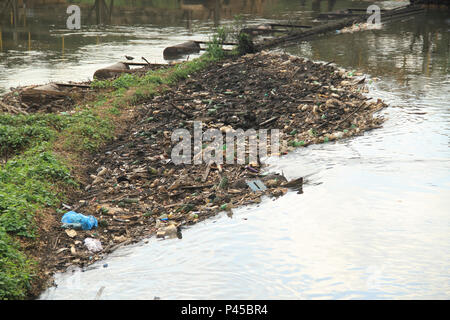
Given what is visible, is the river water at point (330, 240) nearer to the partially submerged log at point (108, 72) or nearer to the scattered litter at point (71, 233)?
the scattered litter at point (71, 233)

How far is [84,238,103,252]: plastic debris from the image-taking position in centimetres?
587

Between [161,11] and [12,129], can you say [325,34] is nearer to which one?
[161,11]

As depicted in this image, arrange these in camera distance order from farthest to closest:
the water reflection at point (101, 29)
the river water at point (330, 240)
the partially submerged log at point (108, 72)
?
the water reflection at point (101, 29) → the partially submerged log at point (108, 72) → the river water at point (330, 240)

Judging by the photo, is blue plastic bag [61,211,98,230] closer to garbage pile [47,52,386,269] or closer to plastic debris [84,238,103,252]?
garbage pile [47,52,386,269]

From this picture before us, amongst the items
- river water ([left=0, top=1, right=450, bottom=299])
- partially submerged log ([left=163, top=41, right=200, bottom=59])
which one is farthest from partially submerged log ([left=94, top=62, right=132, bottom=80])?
river water ([left=0, top=1, right=450, bottom=299])

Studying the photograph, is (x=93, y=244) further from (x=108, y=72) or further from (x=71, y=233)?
(x=108, y=72)

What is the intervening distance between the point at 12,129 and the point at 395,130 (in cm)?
658

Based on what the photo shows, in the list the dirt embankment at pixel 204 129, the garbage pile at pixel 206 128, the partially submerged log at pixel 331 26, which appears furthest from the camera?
the partially submerged log at pixel 331 26

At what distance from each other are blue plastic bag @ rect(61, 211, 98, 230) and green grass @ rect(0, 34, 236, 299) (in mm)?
341

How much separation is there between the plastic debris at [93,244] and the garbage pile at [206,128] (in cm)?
3

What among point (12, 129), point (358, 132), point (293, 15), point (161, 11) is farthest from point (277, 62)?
point (161, 11)

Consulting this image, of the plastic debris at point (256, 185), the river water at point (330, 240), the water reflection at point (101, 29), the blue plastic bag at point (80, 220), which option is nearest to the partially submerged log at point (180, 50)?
the water reflection at point (101, 29)

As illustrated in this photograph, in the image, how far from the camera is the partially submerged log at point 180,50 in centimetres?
1789

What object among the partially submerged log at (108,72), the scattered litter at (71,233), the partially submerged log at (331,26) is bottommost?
the scattered litter at (71,233)
